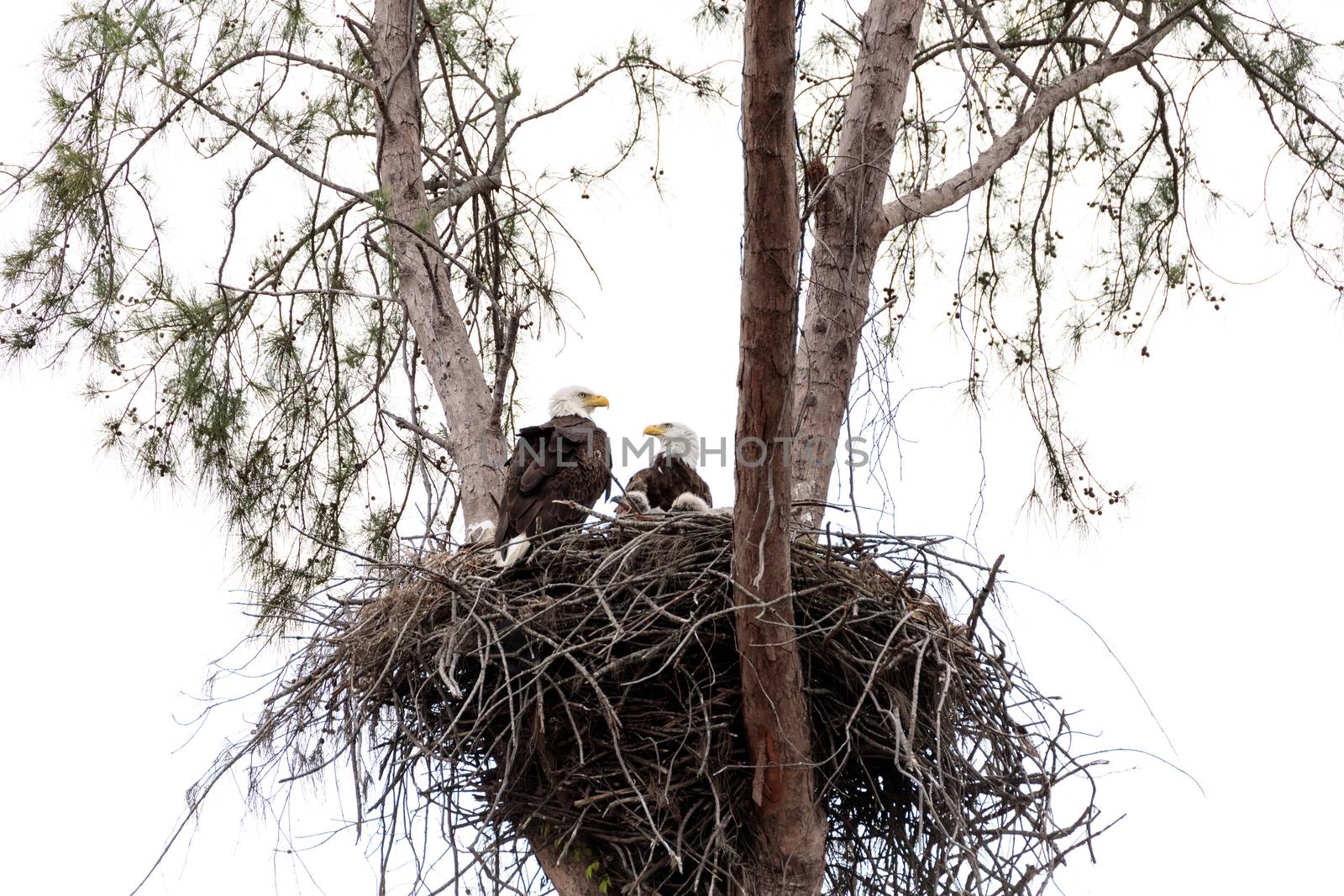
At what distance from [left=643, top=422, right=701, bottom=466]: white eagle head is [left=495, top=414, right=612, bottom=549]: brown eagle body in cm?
23

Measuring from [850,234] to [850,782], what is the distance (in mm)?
1962

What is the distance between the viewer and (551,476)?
5156 mm

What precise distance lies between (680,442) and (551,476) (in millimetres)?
694

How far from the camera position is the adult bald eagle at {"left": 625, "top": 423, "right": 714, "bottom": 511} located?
5566 mm

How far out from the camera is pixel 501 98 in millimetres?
6363

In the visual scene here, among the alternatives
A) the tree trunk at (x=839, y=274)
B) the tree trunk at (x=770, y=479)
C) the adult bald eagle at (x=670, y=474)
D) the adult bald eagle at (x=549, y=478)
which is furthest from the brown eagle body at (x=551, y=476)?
the tree trunk at (x=770, y=479)

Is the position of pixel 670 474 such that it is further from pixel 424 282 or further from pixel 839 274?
pixel 424 282

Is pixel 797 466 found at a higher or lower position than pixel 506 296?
lower

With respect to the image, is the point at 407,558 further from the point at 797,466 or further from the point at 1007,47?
the point at 1007,47

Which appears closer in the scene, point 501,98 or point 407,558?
Answer: point 407,558

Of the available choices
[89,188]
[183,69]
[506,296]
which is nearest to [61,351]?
[89,188]

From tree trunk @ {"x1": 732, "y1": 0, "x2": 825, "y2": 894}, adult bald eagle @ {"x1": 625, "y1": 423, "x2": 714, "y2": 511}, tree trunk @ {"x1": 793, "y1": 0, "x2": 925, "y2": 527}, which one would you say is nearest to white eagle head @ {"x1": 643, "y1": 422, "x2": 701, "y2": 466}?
adult bald eagle @ {"x1": 625, "y1": 423, "x2": 714, "y2": 511}

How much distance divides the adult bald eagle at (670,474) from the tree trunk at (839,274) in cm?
51

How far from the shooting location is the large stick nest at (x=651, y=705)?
418 cm
